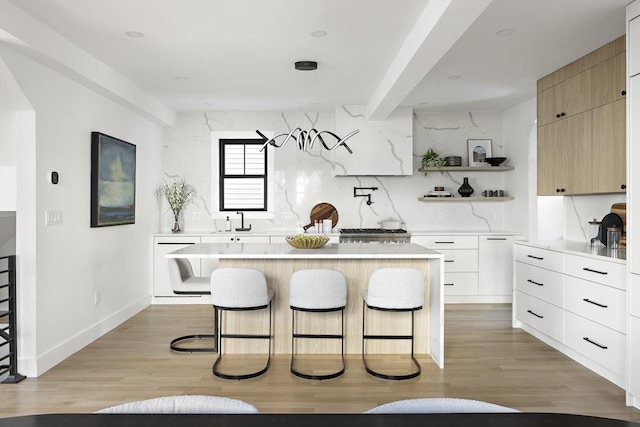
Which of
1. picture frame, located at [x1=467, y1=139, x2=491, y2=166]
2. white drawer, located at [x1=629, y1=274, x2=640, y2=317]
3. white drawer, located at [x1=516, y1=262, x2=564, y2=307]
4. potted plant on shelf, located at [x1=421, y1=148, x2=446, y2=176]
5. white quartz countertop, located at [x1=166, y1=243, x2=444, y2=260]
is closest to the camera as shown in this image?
white drawer, located at [x1=629, y1=274, x2=640, y2=317]

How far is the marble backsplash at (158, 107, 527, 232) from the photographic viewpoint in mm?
6590

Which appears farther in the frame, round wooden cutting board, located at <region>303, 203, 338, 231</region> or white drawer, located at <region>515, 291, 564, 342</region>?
round wooden cutting board, located at <region>303, 203, 338, 231</region>

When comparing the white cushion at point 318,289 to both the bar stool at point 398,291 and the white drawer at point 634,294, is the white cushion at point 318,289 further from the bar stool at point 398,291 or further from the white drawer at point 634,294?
the white drawer at point 634,294

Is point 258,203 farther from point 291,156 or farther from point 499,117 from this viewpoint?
point 499,117

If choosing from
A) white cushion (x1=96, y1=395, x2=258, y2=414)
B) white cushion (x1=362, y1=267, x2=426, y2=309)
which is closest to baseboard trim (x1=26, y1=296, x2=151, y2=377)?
A: white cushion (x1=362, y1=267, x2=426, y2=309)

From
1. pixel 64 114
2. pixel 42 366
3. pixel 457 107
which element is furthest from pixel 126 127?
pixel 457 107

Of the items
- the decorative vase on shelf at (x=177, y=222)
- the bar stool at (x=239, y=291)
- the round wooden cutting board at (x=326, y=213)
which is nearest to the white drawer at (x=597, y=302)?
the bar stool at (x=239, y=291)

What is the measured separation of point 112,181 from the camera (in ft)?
15.7

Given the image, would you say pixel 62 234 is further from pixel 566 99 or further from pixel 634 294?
pixel 566 99

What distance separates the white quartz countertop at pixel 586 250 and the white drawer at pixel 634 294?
0.22 m

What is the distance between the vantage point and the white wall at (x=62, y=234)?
11.5 feet

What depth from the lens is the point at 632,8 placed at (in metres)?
3.00

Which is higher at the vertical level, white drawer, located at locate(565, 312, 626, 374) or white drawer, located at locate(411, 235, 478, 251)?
white drawer, located at locate(411, 235, 478, 251)

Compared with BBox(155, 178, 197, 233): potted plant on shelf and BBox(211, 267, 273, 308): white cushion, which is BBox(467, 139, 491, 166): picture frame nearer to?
BBox(155, 178, 197, 233): potted plant on shelf
